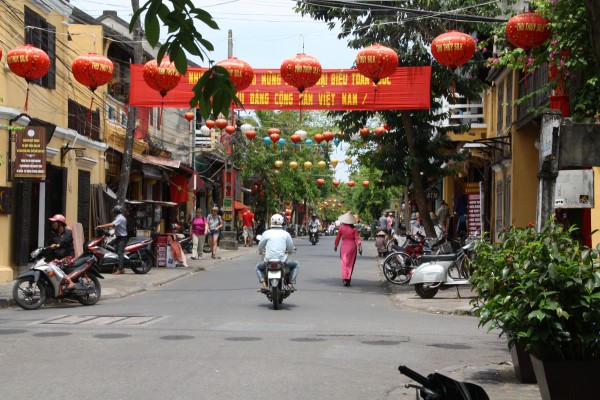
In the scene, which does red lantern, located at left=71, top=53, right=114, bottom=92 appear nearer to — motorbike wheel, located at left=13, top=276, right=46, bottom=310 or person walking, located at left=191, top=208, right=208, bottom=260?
motorbike wheel, located at left=13, top=276, right=46, bottom=310

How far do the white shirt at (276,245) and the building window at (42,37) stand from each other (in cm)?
908

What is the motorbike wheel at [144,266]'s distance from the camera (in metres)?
22.9

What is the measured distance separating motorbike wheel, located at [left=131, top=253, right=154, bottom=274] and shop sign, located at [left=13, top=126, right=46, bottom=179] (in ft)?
15.3

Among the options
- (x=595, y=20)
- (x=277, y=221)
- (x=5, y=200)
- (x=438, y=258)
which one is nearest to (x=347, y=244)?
(x=438, y=258)

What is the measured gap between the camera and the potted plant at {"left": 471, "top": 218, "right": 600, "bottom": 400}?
637cm

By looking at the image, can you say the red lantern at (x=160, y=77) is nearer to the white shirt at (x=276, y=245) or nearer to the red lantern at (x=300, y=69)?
the red lantern at (x=300, y=69)

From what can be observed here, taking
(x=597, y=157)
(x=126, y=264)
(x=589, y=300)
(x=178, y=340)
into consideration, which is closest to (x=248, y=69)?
(x=178, y=340)

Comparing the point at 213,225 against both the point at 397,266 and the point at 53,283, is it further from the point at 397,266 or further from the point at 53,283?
the point at 53,283

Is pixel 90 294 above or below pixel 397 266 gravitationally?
below

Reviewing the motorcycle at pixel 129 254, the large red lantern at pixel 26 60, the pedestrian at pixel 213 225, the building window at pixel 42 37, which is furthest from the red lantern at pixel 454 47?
the pedestrian at pixel 213 225

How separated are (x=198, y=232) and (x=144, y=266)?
6698 mm

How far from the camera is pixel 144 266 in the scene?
75.6 feet

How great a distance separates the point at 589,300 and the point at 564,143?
6.68 ft

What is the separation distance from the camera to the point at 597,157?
7.64 metres
